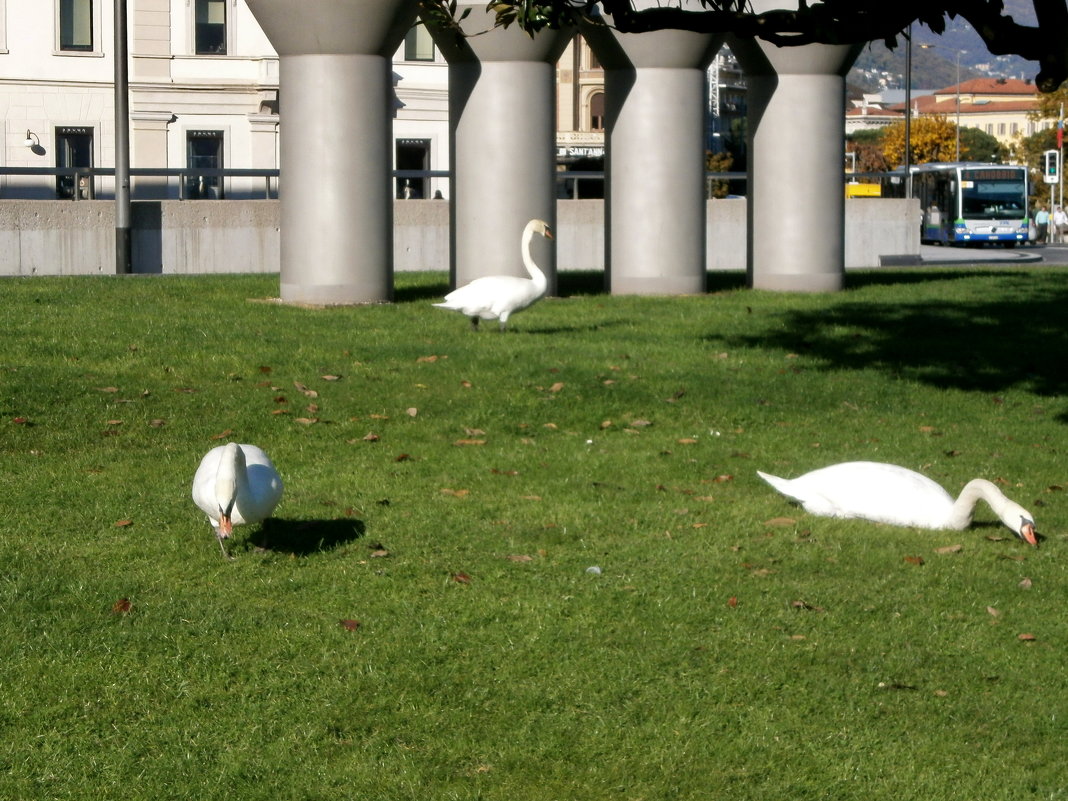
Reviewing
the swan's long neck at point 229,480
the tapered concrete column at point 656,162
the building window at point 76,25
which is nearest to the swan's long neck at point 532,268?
the tapered concrete column at point 656,162

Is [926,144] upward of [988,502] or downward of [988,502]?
upward

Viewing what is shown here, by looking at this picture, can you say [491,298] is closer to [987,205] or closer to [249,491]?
[249,491]

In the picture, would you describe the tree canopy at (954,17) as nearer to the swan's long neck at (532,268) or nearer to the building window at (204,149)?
the swan's long neck at (532,268)

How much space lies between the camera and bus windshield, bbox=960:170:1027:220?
58531 millimetres

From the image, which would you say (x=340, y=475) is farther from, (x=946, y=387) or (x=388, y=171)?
(x=388, y=171)

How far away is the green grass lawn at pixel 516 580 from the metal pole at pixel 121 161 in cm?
1068

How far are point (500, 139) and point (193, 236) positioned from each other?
9222 millimetres

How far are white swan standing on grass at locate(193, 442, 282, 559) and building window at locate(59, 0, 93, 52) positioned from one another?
42184 millimetres

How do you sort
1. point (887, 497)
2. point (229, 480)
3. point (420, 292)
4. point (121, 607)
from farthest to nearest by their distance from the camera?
point (420, 292)
point (887, 497)
point (229, 480)
point (121, 607)

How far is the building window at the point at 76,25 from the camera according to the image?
46750 millimetres

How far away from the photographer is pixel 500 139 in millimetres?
18719

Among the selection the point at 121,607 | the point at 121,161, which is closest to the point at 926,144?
the point at 121,161

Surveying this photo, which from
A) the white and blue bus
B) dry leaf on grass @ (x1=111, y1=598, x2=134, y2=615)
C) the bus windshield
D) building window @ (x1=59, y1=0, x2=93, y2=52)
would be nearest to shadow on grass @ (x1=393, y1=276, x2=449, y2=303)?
dry leaf on grass @ (x1=111, y1=598, x2=134, y2=615)

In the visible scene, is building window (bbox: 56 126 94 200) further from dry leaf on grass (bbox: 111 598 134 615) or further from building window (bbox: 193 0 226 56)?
dry leaf on grass (bbox: 111 598 134 615)
